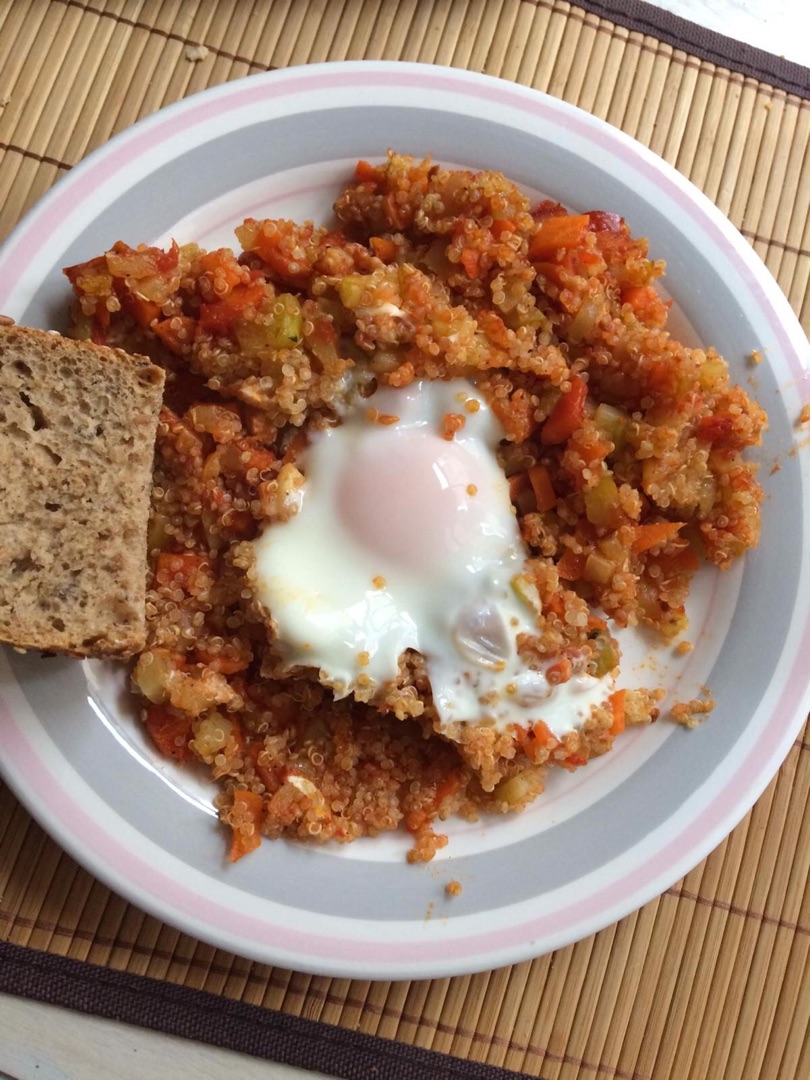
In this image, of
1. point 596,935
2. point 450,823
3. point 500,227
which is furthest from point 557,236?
Result: point 596,935

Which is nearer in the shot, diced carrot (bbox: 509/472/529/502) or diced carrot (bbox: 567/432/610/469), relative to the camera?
diced carrot (bbox: 567/432/610/469)

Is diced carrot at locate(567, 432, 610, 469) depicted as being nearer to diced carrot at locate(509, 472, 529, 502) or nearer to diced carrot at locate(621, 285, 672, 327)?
diced carrot at locate(509, 472, 529, 502)

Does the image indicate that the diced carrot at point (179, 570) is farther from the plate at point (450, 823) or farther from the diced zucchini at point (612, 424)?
the diced zucchini at point (612, 424)

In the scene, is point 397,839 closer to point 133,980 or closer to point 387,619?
point 387,619

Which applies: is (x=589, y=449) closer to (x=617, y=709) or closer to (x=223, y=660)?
(x=617, y=709)

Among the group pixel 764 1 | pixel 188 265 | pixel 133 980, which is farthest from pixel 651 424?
pixel 133 980

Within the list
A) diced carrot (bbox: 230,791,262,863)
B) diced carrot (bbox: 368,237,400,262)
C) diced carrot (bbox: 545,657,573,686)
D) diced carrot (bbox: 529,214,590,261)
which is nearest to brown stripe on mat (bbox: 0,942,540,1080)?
diced carrot (bbox: 230,791,262,863)
